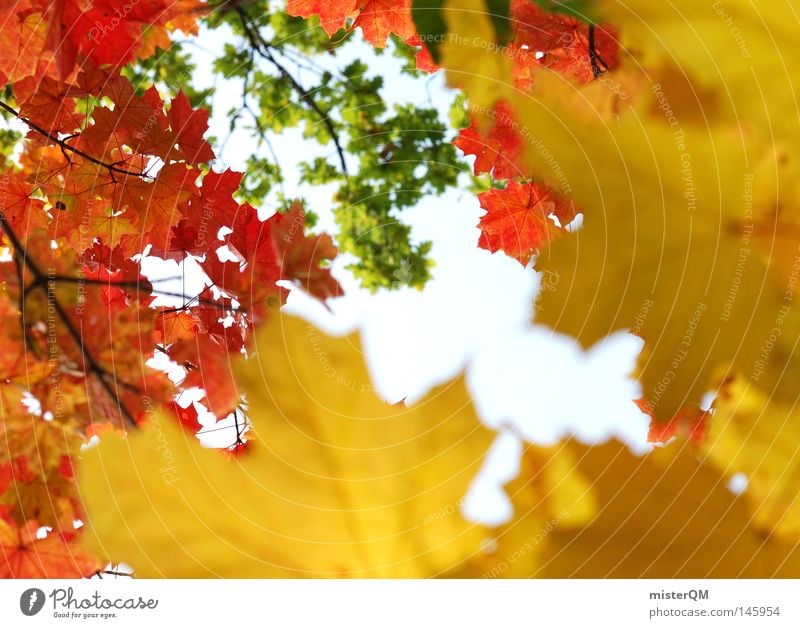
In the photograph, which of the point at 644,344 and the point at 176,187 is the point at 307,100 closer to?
the point at 176,187

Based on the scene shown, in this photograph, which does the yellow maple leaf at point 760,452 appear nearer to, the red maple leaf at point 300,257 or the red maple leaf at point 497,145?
the red maple leaf at point 497,145

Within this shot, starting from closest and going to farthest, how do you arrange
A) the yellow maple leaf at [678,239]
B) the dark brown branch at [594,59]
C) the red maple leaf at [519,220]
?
the yellow maple leaf at [678,239] → the dark brown branch at [594,59] → the red maple leaf at [519,220]

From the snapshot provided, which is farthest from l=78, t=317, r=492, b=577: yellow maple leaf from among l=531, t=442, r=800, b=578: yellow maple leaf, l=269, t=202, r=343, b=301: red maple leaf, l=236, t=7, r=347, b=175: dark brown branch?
l=236, t=7, r=347, b=175: dark brown branch

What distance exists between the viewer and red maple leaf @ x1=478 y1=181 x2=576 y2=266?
737mm

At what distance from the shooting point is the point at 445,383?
45 cm

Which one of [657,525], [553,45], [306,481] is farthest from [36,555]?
[553,45]

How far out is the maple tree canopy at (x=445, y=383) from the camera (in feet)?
1.56

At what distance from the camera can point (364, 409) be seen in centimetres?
48

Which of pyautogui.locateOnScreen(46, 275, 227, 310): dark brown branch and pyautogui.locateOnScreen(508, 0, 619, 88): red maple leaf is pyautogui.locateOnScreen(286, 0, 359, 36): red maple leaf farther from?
pyautogui.locateOnScreen(46, 275, 227, 310): dark brown branch

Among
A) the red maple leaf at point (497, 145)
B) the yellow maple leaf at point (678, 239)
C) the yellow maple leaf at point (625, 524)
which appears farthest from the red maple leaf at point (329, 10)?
the yellow maple leaf at point (625, 524)

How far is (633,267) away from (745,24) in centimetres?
23

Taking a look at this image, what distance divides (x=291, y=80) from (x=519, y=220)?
512mm

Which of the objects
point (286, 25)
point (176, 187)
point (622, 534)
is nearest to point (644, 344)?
point (622, 534)

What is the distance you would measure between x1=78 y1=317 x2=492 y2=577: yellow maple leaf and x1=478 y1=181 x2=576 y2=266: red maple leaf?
0.36m
